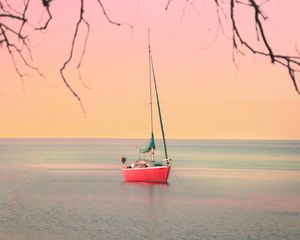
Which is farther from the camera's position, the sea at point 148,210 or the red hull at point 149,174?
the red hull at point 149,174

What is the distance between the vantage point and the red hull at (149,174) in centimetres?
6300

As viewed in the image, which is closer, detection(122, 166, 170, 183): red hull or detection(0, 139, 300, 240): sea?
A: detection(0, 139, 300, 240): sea

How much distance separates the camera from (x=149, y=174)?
63156mm

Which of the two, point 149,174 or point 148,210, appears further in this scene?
point 149,174

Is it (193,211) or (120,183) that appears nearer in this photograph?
(193,211)

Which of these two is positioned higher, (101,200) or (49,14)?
(49,14)

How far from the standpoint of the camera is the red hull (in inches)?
2480

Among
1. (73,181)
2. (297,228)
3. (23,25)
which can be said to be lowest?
(73,181)

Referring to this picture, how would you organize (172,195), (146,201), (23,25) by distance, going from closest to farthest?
(23,25) < (146,201) < (172,195)

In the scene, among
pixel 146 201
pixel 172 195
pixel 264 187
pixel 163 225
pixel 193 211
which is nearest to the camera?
pixel 163 225

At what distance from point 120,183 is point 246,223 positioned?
36131 mm

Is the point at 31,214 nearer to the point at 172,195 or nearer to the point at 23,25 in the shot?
the point at 172,195

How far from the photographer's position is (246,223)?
39.7 m

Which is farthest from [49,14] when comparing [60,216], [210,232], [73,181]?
[73,181]
